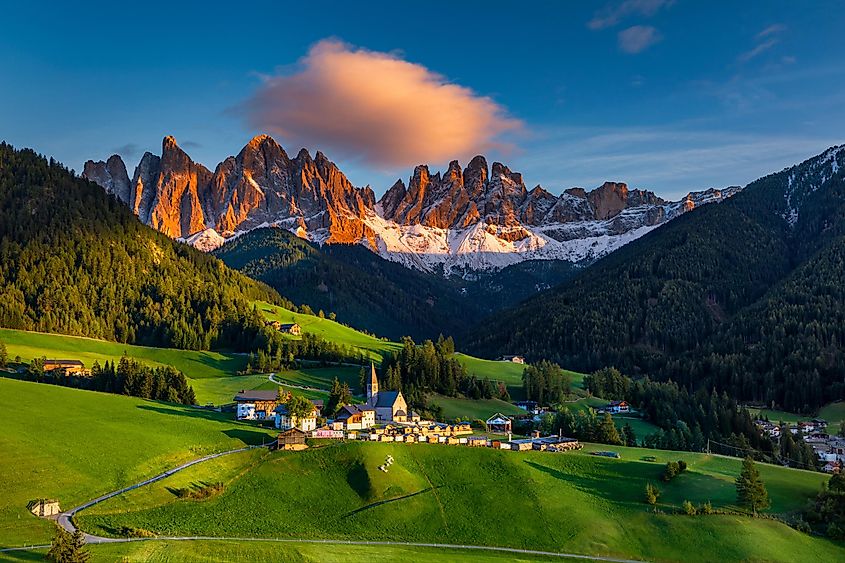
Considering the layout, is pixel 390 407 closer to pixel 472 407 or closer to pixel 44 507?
pixel 472 407

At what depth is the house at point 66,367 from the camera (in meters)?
137

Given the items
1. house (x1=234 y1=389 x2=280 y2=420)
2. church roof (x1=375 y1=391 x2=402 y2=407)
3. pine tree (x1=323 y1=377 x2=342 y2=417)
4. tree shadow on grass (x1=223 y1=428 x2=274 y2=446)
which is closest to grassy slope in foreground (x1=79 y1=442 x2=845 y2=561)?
tree shadow on grass (x1=223 y1=428 x2=274 y2=446)

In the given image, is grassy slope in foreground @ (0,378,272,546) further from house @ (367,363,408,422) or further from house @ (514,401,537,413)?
house @ (514,401,537,413)

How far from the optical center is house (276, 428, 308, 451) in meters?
90.1

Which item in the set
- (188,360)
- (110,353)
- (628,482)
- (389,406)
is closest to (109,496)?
(389,406)

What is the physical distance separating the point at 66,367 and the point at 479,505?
9419 cm

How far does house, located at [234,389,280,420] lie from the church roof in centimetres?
1650

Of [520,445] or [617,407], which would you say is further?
[617,407]

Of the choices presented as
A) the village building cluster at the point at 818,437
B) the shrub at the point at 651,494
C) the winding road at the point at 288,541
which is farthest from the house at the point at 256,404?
the village building cluster at the point at 818,437

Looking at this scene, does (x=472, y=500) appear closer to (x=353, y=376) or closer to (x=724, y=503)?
(x=724, y=503)

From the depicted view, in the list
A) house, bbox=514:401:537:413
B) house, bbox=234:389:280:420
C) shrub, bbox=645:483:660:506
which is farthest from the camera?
house, bbox=514:401:537:413

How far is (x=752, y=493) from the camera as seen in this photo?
79.9m

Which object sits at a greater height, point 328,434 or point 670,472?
point 328,434

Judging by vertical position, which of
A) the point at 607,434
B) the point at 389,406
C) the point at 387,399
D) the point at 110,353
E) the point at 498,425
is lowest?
the point at 607,434
